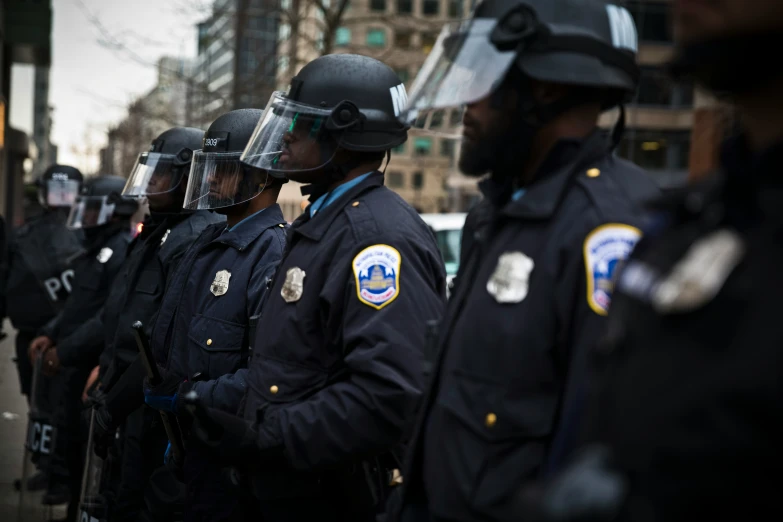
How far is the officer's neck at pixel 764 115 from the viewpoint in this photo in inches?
51.3

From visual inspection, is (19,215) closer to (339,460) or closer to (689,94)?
(339,460)

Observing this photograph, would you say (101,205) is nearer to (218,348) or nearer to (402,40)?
(218,348)

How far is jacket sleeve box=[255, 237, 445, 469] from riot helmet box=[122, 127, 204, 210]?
275 cm

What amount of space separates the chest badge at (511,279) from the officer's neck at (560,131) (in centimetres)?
31

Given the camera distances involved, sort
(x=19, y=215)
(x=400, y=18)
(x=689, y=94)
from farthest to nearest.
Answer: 1. (x=689, y=94)
2. (x=19, y=215)
3. (x=400, y=18)

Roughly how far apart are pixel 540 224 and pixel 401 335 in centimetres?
97

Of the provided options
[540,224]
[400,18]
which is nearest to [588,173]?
[540,224]

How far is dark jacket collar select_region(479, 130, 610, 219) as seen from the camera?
6.98ft

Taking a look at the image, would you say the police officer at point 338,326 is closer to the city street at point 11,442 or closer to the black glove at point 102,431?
the black glove at point 102,431

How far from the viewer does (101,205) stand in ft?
26.1

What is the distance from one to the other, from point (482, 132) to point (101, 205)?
20.1ft

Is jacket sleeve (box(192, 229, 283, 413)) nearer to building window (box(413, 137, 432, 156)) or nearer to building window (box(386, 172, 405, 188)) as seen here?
building window (box(413, 137, 432, 156))

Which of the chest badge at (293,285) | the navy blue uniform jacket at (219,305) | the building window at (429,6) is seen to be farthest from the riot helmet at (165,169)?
the building window at (429,6)

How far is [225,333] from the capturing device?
13.7 ft
